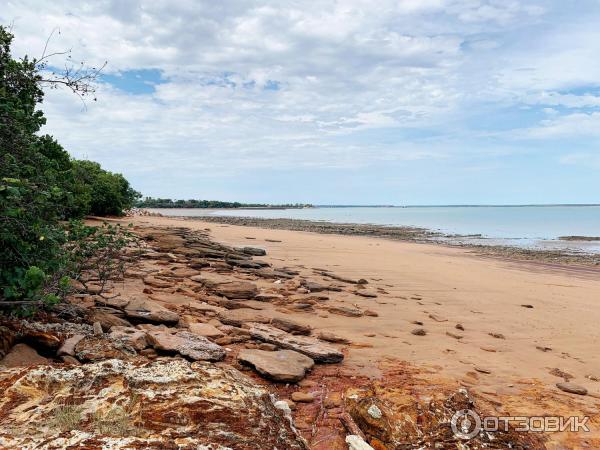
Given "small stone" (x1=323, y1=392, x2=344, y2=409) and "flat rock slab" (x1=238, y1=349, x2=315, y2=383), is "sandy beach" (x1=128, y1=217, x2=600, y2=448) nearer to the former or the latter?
"flat rock slab" (x1=238, y1=349, x2=315, y2=383)

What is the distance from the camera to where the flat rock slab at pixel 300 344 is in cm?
503

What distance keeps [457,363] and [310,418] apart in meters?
2.76

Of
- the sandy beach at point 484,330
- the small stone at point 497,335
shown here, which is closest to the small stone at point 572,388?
the sandy beach at point 484,330

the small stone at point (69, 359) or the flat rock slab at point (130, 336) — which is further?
the flat rock slab at point (130, 336)

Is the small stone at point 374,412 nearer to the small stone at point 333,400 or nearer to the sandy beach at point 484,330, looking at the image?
the small stone at point 333,400

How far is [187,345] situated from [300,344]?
55.8 inches

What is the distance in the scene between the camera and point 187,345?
458 centimetres

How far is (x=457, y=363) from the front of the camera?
18.1 ft

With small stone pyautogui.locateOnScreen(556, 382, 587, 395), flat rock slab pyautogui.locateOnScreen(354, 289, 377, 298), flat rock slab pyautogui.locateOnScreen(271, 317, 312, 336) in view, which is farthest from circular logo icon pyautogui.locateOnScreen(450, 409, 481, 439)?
flat rock slab pyautogui.locateOnScreen(354, 289, 377, 298)

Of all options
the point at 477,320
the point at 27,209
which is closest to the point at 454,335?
the point at 477,320

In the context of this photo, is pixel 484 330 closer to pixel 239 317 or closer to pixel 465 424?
pixel 239 317

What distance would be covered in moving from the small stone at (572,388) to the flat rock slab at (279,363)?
2.92 meters

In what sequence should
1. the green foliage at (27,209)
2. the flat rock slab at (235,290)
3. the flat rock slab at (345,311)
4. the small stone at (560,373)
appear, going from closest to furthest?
the green foliage at (27,209) < the small stone at (560,373) < the flat rock slab at (345,311) < the flat rock slab at (235,290)

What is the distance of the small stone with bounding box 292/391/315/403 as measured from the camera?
3920 mm
